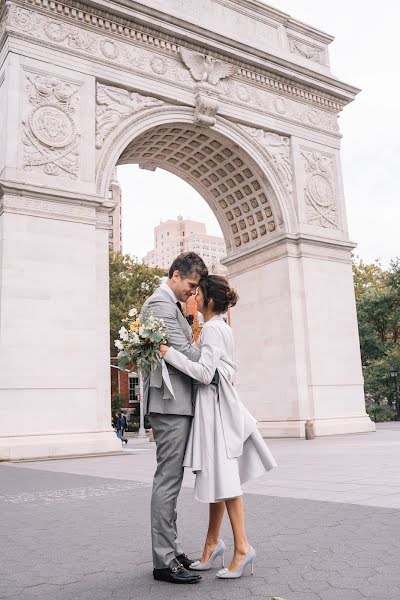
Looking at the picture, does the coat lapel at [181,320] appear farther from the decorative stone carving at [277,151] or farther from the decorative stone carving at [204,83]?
the decorative stone carving at [277,151]

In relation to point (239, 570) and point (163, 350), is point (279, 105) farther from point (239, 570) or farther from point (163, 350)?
point (239, 570)

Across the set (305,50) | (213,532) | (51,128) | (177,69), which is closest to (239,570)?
(213,532)

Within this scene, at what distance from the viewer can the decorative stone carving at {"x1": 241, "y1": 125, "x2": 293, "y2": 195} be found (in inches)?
787

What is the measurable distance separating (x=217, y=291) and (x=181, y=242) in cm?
9891

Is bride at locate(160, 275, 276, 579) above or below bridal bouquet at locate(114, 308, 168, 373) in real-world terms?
below

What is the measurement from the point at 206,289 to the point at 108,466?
8020 millimetres

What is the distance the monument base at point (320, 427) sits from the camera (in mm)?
18172

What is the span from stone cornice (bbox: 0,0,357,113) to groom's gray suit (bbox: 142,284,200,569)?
1467 cm

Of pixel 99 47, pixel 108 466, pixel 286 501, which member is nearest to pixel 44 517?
pixel 286 501

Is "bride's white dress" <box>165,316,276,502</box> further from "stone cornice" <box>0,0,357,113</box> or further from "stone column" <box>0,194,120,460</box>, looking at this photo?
"stone cornice" <box>0,0,357,113</box>

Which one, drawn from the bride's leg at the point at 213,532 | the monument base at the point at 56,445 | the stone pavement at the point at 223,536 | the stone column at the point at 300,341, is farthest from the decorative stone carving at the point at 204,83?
the bride's leg at the point at 213,532

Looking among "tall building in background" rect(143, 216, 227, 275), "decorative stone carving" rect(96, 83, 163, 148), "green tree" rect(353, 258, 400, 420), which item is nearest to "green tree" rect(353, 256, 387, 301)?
"green tree" rect(353, 258, 400, 420)

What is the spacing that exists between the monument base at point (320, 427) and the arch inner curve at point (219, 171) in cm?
644

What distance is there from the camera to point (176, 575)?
3.44 m
